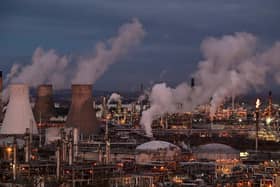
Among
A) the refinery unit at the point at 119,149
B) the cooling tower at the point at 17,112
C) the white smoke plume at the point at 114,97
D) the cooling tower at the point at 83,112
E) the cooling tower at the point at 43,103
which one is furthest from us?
the white smoke plume at the point at 114,97

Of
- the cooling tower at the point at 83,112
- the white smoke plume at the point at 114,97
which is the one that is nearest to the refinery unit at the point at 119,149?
the cooling tower at the point at 83,112

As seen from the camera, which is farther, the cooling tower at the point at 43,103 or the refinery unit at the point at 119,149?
the cooling tower at the point at 43,103

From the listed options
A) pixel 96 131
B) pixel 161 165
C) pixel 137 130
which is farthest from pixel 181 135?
pixel 161 165

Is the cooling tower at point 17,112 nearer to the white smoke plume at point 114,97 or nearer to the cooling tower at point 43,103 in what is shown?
the cooling tower at point 43,103

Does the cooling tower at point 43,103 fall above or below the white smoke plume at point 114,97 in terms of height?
below

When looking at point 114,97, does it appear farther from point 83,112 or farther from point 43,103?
point 83,112

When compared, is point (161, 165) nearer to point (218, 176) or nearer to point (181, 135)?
point (218, 176)

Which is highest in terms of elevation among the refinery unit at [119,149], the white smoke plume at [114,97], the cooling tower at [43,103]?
the white smoke plume at [114,97]
